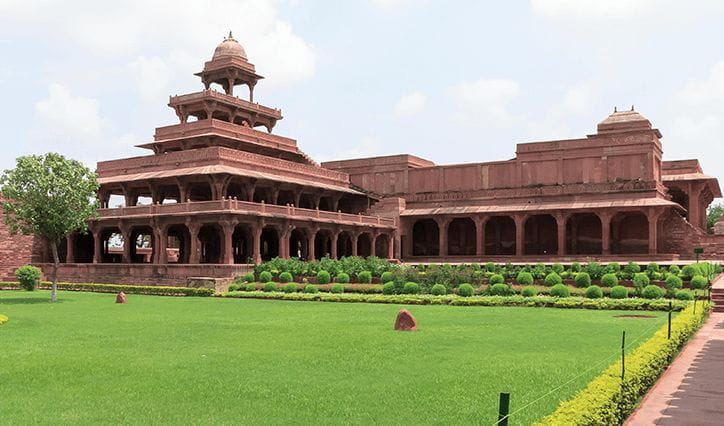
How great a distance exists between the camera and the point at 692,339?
56.2 ft

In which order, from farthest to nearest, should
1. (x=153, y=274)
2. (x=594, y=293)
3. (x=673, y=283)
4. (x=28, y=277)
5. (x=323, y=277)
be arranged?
1. (x=153, y=274)
2. (x=28, y=277)
3. (x=323, y=277)
4. (x=594, y=293)
5. (x=673, y=283)

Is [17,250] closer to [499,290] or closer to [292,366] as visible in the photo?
[499,290]

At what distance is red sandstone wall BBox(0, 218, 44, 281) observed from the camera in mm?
44656

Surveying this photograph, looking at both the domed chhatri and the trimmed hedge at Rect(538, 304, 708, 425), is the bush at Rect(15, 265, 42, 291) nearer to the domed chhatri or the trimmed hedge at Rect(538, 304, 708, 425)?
the domed chhatri

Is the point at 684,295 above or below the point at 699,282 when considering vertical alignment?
below

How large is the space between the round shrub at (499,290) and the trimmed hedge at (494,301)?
1393 millimetres

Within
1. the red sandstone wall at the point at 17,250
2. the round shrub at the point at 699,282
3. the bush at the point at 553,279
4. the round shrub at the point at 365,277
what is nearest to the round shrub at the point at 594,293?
the bush at the point at 553,279

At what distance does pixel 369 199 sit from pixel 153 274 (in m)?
21.8

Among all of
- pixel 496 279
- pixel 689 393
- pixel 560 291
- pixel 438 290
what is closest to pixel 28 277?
pixel 438 290

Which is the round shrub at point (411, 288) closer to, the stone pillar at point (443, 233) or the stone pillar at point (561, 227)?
the stone pillar at point (561, 227)

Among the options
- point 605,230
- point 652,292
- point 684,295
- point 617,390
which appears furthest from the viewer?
point 605,230

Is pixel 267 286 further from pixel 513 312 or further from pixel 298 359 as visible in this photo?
pixel 298 359

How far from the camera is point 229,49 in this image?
179 feet

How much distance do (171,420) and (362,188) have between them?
163 ft
